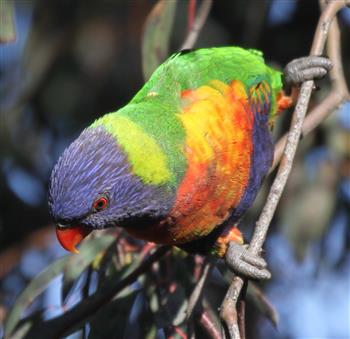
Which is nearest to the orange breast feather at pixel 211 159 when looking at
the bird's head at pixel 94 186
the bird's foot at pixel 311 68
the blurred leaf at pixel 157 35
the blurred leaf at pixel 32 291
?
the bird's head at pixel 94 186

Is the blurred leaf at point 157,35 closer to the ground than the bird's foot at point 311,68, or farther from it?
farther from it

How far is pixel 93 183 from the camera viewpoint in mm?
1774

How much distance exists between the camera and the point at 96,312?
2203 millimetres

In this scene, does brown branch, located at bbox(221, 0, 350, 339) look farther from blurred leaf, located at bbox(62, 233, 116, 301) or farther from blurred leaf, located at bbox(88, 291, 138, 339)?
blurred leaf, located at bbox(62, 233, 116, 301)

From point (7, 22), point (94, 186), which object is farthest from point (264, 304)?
point (7, 22)

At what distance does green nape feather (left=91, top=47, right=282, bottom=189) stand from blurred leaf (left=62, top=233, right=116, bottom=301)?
530 millimetres

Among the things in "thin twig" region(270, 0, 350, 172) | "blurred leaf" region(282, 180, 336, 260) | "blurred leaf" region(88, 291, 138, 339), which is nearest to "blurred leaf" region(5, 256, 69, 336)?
"blurred leaf" region(88, 291, 138, 339)

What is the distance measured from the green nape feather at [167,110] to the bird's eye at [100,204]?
0.09 metres

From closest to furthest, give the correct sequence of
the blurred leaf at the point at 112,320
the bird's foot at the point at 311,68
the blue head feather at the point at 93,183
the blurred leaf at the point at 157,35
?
1. the blue head feather at the point at 93,183
2. the blurred leaf at the point at 112,320
3. the bird's foot at the point at 311,68
4. the blurred leaf at the point at 157,35

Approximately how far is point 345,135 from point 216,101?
1.29m

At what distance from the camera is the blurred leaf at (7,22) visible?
86.3 inches

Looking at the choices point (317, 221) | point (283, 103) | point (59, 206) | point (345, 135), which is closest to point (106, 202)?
point (59, 206)

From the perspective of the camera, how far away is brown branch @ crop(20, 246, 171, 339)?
2.17 m

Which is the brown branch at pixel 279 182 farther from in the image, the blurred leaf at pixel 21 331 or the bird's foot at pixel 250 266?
the blurred leaf at pixel 21 331
